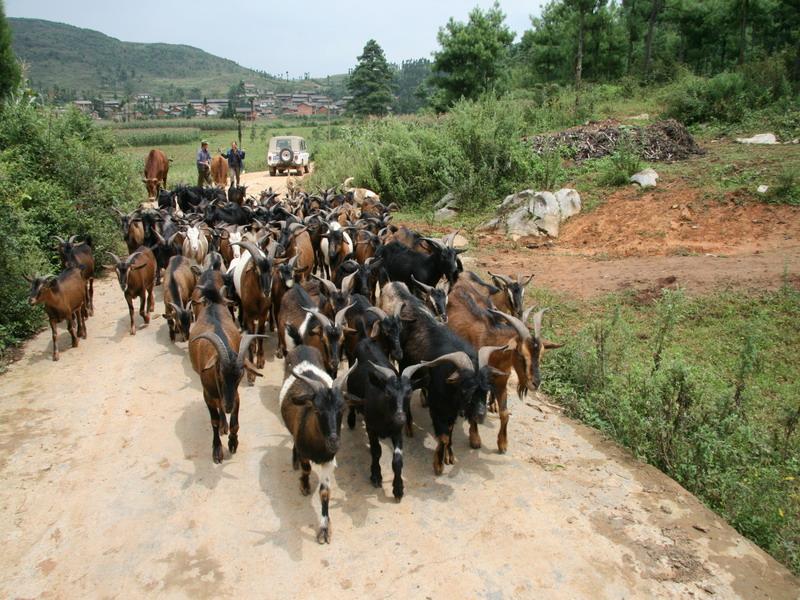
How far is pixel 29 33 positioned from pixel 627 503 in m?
217

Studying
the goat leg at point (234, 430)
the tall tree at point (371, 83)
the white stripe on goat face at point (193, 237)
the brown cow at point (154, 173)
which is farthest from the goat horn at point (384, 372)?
the tall tree at point (371, 83)

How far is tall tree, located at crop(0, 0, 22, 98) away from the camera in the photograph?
1767 centimetres

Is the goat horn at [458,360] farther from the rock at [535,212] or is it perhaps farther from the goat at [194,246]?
the rock at [535,212]

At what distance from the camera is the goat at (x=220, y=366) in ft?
17.4

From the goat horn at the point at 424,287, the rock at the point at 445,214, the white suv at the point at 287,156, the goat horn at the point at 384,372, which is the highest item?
the white suv at the point at 287,156

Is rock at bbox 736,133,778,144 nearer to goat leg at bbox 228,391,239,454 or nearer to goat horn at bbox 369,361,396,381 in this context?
goat horn at bbox 369,361,396,381

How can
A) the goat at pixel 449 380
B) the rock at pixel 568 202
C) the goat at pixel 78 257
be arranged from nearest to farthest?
the goat at pixel 449 380
the goat at pixel 78 257
the rock at pixel 568 202

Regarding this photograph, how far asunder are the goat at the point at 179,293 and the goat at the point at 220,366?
131 centimetres

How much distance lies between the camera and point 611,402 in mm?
6508

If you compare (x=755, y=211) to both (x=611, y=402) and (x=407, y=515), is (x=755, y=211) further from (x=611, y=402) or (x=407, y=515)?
(x=407, y=515)

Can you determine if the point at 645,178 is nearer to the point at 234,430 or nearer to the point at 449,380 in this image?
the point at 449,380

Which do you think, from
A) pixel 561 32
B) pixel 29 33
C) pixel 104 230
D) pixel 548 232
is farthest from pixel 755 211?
pixel 29 33

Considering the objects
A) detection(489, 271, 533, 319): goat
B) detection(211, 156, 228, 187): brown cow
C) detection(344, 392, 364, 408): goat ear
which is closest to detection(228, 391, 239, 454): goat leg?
detection(344, 392, 364, 408): goat ear

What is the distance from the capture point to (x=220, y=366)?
5332mm
